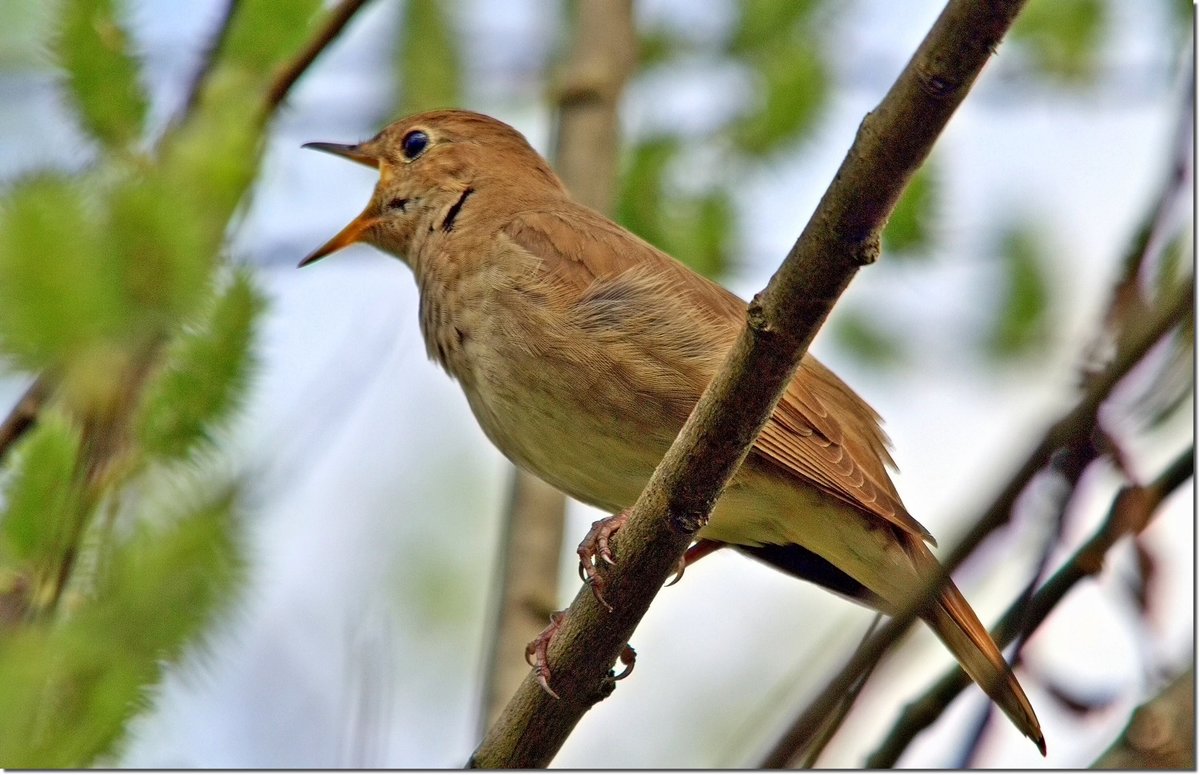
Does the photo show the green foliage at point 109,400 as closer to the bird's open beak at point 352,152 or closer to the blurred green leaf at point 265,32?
the blurred green leaf at point 265,32

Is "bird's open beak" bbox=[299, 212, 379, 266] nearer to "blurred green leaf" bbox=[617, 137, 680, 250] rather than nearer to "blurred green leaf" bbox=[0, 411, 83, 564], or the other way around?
"blurred green leaf" bbox=[617, 137, 680, 250]

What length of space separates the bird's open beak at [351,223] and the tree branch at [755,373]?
99.2 inches

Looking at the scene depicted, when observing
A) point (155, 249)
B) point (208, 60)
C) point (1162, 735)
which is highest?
point (1162, 735)

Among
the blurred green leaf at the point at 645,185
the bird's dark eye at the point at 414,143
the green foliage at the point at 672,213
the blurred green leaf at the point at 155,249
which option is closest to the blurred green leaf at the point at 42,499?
the blurred green leaf at the point at 155,249

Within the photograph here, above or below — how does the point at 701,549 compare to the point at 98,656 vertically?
below

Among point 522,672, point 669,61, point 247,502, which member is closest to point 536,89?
point 669,61

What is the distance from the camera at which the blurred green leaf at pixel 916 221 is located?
18.5ft

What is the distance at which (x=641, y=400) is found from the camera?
4.39 m

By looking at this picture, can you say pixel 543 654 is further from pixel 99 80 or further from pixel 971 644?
pixel 99 80

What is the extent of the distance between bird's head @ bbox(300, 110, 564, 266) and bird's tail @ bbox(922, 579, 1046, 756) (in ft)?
7.37

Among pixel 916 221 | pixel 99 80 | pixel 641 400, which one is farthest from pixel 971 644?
pixel 99 80

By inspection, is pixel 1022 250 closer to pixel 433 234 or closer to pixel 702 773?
pixel 433 234

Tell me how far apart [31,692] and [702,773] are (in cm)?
144

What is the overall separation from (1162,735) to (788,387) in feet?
7.27
